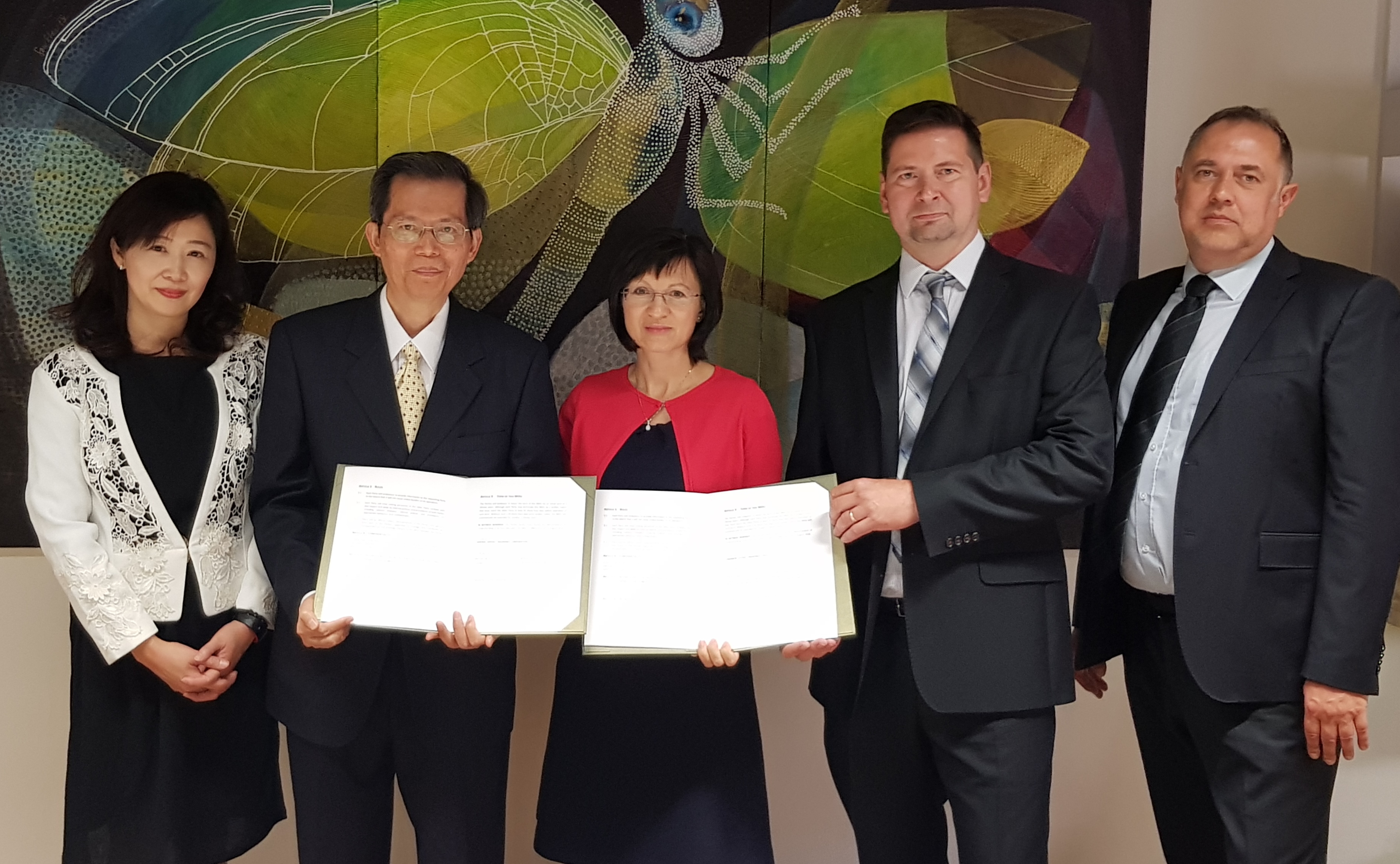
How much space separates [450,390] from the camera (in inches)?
79.7

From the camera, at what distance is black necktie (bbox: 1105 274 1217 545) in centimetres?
208

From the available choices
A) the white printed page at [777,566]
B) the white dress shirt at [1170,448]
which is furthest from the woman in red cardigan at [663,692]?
the white dress shirt at [1170,448]

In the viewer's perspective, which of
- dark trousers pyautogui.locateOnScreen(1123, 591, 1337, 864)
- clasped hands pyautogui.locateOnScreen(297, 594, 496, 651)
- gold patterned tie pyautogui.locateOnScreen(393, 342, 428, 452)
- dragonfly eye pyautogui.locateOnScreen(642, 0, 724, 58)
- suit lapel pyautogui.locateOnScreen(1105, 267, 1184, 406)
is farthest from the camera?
dragonfly eye pyautogui.locateOnScreen(642, 0, 724, 58)

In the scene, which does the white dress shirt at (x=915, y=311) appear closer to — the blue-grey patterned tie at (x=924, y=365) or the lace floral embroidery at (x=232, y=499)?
the blue-grey patterned tie at (x=924, y=365)

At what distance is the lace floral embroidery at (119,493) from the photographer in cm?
204

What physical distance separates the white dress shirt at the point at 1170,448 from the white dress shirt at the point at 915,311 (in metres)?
0.49

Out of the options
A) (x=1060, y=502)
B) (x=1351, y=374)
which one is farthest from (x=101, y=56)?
(x=1351, y=374)

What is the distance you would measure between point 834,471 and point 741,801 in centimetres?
70

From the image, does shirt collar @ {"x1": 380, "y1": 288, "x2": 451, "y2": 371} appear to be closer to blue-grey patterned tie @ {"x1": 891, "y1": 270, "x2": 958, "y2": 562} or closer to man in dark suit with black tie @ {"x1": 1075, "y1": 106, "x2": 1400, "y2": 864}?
blue-grey patterned tie @ {"x1": 891, "y1": 270, "x2": 958, "y2": 562}

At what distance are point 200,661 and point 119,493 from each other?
372mm

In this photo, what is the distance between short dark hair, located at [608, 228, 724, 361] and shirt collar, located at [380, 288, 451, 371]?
1.21 feet

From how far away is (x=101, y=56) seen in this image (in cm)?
259

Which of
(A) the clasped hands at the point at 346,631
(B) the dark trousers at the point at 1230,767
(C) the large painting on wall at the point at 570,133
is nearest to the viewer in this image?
(A) the clasped hands at the point at 346,631

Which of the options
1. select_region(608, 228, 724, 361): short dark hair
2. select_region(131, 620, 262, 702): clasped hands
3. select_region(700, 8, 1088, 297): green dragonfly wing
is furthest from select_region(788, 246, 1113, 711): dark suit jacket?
select_region(131, 620, 262, 702): clasped hands
